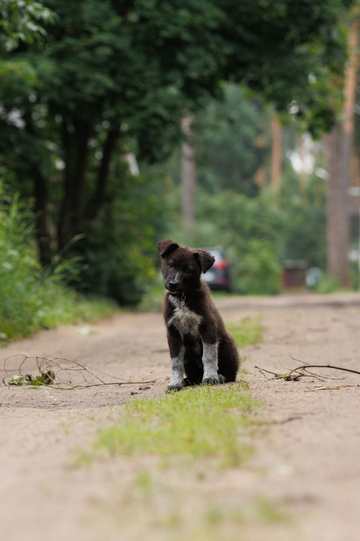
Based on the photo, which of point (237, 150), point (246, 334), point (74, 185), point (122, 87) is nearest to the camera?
point (246, 334)

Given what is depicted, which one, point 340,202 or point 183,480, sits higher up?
point 340,202

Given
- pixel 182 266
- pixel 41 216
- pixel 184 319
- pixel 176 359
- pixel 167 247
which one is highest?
pixel 41 216

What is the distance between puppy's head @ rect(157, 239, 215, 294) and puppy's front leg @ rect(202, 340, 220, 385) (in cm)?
49

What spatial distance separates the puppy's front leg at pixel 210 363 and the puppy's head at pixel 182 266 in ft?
1.62

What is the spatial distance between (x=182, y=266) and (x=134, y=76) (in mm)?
10799

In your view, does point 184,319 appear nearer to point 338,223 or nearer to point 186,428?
point 186,428

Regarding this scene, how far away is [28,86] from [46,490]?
1186cm

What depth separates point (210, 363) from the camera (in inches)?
238

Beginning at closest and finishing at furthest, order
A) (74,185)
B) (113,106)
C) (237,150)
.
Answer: (113,106) → (74,185) → (237,150)

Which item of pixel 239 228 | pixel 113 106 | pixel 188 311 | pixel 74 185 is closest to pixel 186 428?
pixel 188 311

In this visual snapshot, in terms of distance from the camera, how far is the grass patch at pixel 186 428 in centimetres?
366

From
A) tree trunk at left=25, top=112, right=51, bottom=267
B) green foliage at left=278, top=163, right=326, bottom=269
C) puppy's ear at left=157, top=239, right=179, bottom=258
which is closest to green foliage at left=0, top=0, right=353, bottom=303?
tree trunk at left=25, top=112, right=51, bottom=267

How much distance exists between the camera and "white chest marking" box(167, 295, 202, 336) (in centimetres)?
594

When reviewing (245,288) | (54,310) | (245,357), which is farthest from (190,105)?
(245,288)
